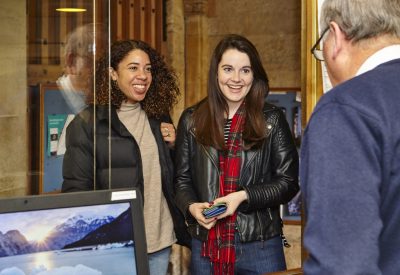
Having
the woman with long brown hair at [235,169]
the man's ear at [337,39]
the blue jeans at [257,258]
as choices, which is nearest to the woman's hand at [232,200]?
the woman with long brown hair at [235,169]

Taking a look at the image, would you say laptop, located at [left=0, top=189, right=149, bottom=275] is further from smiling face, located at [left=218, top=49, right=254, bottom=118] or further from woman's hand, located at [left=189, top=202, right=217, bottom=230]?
smiling face, located at [left=218, top=49, right=254, bottom=118]

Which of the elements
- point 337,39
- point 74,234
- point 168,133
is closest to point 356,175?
point 337,39

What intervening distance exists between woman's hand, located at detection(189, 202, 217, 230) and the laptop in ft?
3.69

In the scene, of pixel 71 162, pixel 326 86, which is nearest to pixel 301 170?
pixel 326 86

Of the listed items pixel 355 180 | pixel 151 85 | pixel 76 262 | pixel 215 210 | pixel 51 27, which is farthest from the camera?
pixel 151 85

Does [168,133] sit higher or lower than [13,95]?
lower

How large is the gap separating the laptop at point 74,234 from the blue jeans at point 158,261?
1338 mm

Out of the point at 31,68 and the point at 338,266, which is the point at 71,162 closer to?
the point at 31,68

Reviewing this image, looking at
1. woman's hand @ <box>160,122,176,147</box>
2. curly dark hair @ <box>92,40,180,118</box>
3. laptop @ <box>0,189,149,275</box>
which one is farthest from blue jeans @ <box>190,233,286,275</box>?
laptop @ <box>0,189,149,275</box>

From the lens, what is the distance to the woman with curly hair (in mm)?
2760

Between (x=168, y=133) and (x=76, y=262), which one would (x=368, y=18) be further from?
(x=168, y=133)

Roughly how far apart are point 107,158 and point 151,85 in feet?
1.61

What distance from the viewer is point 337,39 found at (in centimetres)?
137

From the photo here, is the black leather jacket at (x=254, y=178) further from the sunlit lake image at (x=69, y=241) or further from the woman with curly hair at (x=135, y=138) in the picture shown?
the sunlit lake image at (x=69, y=241)
